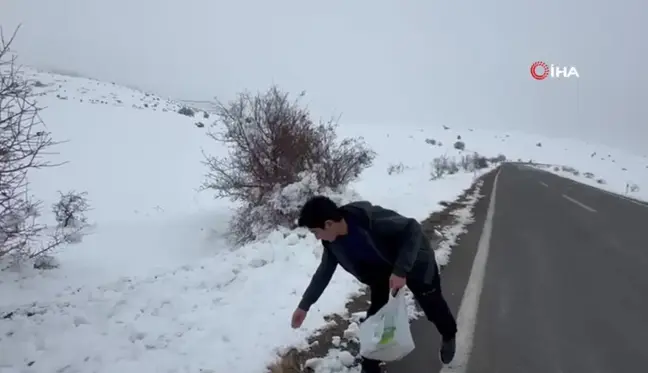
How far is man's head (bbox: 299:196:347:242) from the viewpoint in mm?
3080

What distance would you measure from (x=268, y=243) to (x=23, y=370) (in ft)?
16.6

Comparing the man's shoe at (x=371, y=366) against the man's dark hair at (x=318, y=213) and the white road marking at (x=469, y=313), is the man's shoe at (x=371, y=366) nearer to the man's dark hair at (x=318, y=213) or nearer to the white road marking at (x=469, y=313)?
the white road marking at (x=469, y=313)

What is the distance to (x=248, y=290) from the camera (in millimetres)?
6121

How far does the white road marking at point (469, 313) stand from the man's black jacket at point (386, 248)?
0.86 metres

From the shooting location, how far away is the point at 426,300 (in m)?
3.71

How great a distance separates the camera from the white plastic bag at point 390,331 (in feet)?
11.1

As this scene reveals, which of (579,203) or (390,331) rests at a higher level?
(390,331)

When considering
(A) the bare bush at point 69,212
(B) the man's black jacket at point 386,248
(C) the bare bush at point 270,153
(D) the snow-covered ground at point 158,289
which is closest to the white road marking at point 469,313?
(D) the snow-covered ground at point 158,289

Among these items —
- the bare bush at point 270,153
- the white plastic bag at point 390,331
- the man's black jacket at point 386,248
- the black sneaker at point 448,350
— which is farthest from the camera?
the bare bush at point 270,153

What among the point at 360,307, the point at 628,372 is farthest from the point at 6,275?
the point at 628,372

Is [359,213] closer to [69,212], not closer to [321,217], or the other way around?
[321,217]

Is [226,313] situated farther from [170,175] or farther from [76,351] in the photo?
[170,175]

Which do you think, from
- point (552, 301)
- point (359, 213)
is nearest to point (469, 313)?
point (552, 301)

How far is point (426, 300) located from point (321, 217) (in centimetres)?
123
